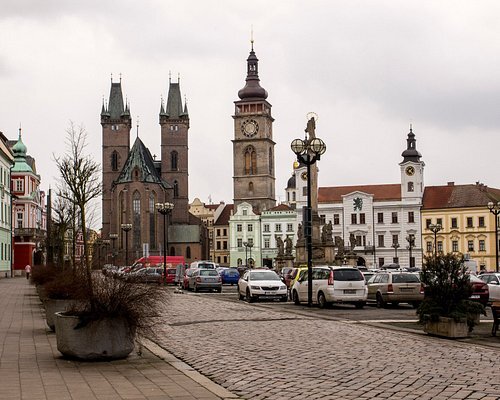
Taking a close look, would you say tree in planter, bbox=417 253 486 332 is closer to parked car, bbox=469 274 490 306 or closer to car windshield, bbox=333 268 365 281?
car windshield, bbox=333 268 365 281

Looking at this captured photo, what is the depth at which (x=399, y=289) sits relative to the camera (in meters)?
29.6

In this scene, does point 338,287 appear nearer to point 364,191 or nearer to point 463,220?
point 463,220

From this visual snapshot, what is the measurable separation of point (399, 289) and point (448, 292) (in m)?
12.8

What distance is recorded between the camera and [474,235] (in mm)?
110375

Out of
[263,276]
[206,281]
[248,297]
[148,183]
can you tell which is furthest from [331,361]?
[148,183]

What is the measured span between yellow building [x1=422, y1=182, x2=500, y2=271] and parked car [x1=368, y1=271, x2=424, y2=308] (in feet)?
262

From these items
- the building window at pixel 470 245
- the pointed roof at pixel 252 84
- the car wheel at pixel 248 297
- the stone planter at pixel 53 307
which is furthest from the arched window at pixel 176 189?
the stone planter at pixel 53 307

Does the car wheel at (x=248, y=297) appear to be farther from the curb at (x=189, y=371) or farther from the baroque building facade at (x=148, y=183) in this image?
the baroque building facade at (x=148, y=183)

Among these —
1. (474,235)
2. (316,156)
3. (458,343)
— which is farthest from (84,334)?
(474,235)

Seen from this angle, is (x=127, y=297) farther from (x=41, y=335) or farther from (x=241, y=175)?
(x=241, y=175)

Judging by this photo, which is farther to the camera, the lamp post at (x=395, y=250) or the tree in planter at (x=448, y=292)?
the lamp post at (x=395, y=250)

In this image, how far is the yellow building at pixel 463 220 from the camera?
109m

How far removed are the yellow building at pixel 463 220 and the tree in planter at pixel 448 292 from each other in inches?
3660

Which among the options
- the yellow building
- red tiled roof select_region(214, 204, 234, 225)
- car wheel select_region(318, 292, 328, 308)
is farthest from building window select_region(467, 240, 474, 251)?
car wheel select_region(318, 292, 328, 308)
